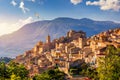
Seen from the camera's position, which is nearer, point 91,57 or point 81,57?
point 91,57

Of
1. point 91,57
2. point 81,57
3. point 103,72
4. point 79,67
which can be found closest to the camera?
point 103,72

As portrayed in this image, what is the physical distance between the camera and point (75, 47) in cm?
13725

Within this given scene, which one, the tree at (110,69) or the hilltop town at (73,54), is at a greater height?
the hilltop town at (73,54)

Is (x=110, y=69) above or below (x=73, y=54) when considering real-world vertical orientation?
below

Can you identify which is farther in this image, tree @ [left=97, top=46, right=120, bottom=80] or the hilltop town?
the hilltop town

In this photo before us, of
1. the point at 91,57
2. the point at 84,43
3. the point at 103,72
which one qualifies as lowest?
the point at 103,72

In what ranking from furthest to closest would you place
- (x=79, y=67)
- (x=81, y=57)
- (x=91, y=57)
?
(x=81, y=57) < (x=91, y=57) < (x=79, y=67)

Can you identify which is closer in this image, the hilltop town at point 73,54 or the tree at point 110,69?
the tree at point 110,69

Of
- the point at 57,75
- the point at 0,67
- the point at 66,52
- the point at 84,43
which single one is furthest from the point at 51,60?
the point at 0,67

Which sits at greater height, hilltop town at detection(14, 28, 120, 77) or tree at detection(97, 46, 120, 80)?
hilltop town at detection(14, 28, 120, 77)

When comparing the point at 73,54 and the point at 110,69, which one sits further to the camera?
the point at 73,54

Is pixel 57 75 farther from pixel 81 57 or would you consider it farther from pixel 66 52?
pixel 66 52

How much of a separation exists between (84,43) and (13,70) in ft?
250

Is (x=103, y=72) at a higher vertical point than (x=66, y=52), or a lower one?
lower
